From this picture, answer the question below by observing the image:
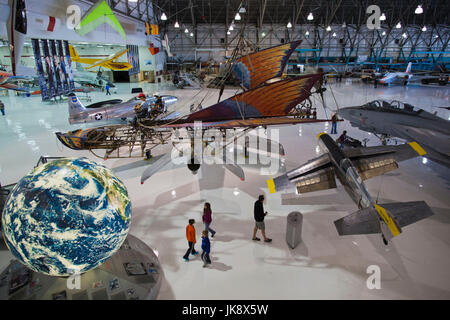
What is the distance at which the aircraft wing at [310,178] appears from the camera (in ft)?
22.4

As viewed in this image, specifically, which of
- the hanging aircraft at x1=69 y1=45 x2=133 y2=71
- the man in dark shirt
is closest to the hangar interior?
the man in dark shirt

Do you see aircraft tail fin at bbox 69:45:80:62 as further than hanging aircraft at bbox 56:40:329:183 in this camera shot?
Yes

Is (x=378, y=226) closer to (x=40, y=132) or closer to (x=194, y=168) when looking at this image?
(x=194, y=168)

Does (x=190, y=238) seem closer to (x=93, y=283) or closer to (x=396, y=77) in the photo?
(x=93, y=283)

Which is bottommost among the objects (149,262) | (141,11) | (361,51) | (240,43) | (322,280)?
(322,280)

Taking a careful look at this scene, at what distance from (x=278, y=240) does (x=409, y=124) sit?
7.18m

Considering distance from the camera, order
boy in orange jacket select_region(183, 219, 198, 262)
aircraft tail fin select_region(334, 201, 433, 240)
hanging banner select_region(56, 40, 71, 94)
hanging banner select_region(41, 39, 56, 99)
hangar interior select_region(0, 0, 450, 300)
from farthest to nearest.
→ 1. hanging banner select_region(56, 40, 71, 94)
2. hanging banner select_region(41, 39, 56, 99)
3. boy in orange jacket select_region(183, 219, 198, 262)
4. aircraft tail fin select_region(334, 201, 433, 240)
5. hangar interior select_region(0, 0, 450, 300)

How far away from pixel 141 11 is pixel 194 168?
33093 millimetres

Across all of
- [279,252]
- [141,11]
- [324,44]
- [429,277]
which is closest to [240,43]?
[279,252]

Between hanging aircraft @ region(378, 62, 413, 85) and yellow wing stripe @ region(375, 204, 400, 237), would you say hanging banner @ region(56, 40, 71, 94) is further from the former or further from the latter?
hanging aircraft @ region(378, 62, 413, 85)

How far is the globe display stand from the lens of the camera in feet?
12.8

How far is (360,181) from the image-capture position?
5.91m

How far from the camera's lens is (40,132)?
46.3 feet

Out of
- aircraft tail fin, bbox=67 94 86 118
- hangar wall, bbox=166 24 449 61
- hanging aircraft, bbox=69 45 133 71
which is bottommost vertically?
aircraft tail fin, bbox=67 94 86 118
